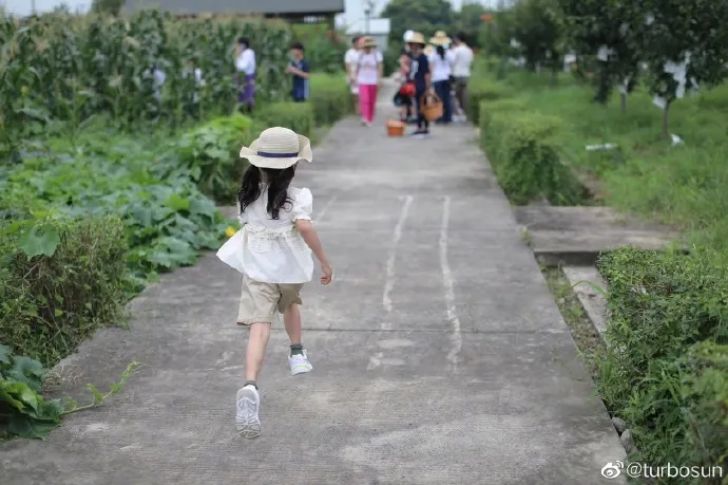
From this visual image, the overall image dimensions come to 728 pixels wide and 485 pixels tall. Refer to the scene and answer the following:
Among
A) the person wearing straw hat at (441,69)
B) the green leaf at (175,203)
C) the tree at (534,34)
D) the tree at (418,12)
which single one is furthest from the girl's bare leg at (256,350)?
the tree at (418,12)

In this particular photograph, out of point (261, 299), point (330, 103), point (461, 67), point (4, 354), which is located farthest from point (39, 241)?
point (461, 67)

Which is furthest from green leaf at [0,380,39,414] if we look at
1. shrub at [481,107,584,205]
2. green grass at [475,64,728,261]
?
shrub at [481,107,584,205]

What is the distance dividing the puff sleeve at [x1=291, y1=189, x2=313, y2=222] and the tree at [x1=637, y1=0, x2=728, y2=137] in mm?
9328

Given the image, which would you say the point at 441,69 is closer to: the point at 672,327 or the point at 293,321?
the point at 293,321

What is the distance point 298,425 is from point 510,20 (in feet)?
83.4

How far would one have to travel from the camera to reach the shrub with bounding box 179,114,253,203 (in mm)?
10172

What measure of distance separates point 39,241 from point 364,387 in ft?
6.44

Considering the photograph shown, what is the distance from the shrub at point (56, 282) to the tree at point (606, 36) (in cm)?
940

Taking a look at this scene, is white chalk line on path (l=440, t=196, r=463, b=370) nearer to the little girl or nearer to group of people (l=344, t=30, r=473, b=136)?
the little girl

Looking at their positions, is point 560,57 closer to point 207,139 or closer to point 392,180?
point 392,180

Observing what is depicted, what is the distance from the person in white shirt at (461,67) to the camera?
20.8 metres

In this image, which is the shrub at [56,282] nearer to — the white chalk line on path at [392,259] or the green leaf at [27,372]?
the green leaf at [27,372]

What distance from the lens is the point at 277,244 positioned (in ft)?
15.9

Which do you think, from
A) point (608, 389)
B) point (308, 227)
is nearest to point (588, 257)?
point (608, 389)
